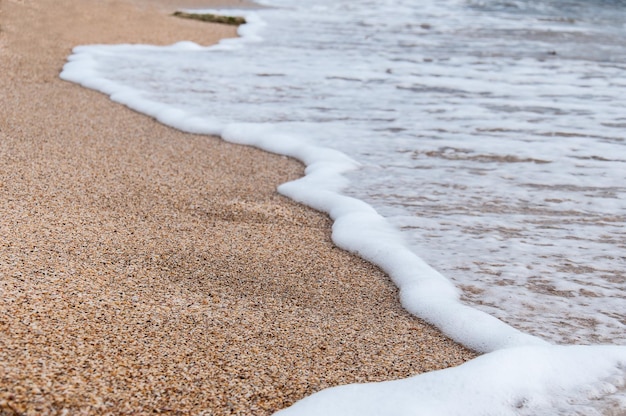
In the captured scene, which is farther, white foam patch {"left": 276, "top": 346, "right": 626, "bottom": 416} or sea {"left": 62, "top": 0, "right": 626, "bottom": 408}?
sea {"left": 62, "top": 0, "right": 626, "bottom": 408}

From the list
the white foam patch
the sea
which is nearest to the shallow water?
the sea

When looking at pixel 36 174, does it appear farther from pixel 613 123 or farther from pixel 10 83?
pixel 613 123

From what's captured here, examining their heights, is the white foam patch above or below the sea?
above

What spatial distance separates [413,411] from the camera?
6.04 feet

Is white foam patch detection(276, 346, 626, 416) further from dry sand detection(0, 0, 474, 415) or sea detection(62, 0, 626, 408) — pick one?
sea detection(62, 0, 626, 408)

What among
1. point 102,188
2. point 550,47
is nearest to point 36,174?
point 102,188

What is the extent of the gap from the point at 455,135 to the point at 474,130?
0.67 ft

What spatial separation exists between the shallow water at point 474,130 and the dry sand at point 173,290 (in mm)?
418

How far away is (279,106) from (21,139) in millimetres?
2089

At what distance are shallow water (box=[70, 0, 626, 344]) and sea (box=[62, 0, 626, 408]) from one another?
11 millimetres

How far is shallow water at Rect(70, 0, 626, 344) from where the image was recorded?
2.79 m

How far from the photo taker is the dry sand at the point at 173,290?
1850mm

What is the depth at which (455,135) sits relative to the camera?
4828 mm

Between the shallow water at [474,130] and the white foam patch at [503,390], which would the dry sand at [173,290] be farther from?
the shallow water at [474,130]
